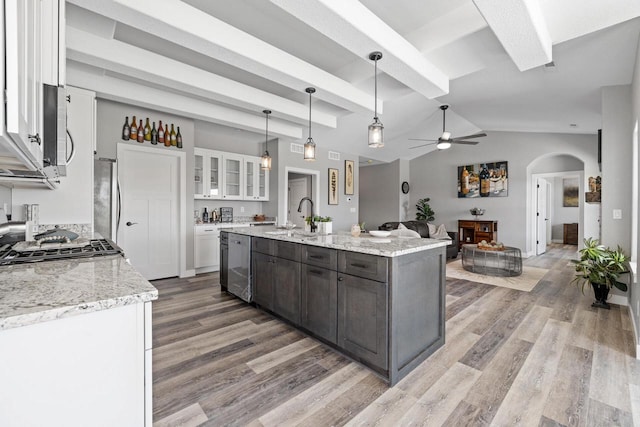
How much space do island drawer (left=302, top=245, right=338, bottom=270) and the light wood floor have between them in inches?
27.3

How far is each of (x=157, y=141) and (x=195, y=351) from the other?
340cm

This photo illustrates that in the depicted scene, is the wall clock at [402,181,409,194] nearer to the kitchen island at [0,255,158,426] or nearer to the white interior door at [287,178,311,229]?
the white interior door at [287,178,311,229]

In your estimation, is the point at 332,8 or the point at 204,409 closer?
the point at 204,409

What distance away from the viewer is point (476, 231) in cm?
751

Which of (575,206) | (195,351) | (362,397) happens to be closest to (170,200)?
(195,351)

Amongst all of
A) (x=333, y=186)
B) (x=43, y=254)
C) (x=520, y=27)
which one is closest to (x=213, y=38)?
(x=43, y=254)

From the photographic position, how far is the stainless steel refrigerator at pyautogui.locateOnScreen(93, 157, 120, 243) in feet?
11.9

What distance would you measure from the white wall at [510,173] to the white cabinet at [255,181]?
5003 mm

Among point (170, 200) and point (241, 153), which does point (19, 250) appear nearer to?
point (170, 200)

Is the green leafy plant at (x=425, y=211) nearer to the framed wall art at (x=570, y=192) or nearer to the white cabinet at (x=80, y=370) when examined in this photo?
the framed wall art at (x=570, y=192)

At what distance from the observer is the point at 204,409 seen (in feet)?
5.64

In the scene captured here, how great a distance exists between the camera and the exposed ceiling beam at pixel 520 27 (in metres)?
2.13

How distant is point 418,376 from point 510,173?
270 inches

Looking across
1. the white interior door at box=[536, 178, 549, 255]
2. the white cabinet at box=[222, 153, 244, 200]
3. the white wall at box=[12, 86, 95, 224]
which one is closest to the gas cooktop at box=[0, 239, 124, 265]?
the white wall at box=[12, 86, 95, 224]
